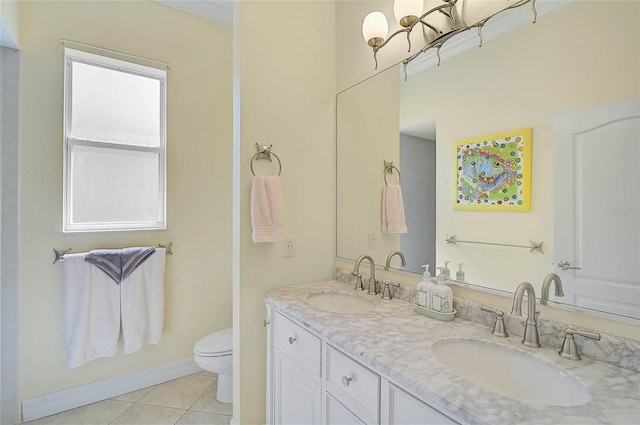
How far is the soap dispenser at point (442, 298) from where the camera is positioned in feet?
4.10

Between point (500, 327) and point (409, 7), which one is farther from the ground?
point (409, 7)

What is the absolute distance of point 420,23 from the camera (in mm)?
1498

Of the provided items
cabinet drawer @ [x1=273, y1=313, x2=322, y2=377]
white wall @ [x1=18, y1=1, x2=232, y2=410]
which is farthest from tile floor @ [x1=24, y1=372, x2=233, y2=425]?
cabinet drawer @ [x1=273, y1=313, x2=322, y2=377]

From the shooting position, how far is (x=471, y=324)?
3.93 ft

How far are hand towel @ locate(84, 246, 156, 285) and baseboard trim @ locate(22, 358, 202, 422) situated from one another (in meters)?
0.73

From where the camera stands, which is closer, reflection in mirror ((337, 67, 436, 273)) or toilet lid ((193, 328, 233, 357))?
reflection in mirror ((337, 67, 436, 273))

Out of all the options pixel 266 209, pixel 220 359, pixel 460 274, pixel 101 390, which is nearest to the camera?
pixel 460 274

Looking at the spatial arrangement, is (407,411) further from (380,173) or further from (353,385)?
(380,173)

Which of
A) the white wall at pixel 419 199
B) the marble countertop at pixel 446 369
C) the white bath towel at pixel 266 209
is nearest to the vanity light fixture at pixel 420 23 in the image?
the white wall at pixel 419 199

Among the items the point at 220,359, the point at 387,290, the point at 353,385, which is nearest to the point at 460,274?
the point at 387,290

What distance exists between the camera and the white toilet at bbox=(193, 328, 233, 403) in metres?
2.04

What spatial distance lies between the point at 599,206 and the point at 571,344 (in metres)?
0.42

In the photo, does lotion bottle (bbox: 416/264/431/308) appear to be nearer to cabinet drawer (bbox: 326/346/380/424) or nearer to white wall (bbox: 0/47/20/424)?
cabinet drawer (bbox: 326/346/380/424)

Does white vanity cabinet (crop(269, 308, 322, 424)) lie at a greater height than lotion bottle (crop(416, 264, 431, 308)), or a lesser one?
lesser
